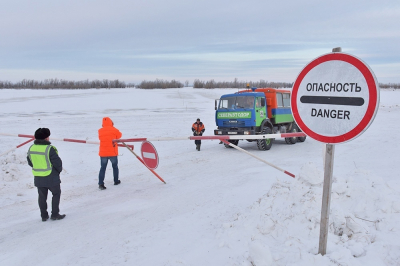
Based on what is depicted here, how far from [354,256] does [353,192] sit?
1.32 metres

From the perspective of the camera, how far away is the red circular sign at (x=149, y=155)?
6.96 m

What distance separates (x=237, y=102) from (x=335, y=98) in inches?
425

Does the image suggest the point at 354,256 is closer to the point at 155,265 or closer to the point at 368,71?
the point at 368,71

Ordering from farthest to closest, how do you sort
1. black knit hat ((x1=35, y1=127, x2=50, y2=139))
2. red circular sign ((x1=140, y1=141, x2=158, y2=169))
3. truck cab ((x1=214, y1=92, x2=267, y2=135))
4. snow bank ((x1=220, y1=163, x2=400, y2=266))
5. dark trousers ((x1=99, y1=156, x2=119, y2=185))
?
truck cab ((x1=214, y1=92, x2=267, y2=135)) → dark trousers ((x1=99, y1=156, x2=119, y2=185)) → red circular sign ((x1=140, y1=141, x2=158, y2=169)) → black knit hat ((x1=35, y1=127, x2=50, y2=139)) → snow bank ((x1=220, y1=163, x2=400, y2=266))

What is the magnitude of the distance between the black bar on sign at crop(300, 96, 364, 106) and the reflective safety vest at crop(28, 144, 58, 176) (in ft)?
14.9

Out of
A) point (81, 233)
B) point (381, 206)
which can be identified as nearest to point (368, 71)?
point (381, 206)

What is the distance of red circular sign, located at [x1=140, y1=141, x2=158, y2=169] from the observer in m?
6.96

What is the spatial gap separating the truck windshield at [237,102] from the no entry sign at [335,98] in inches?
404

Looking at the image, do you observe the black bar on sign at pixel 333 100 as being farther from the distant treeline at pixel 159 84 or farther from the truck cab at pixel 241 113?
the distant treeline at pixel 159 84

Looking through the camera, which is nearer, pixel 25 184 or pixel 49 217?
pixel 49 217

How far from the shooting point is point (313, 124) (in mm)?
2852

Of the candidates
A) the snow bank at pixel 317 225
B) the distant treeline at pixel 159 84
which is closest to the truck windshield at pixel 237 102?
the snow bank at pixel 317 225

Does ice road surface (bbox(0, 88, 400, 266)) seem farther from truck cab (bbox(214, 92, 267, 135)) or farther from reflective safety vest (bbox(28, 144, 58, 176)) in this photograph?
truck cab (bbox(214, 92, 267, 135))

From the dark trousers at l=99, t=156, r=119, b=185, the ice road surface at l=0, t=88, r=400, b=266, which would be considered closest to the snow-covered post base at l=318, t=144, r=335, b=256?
the ice road surface at l=0, t=88, r=400, b=266
